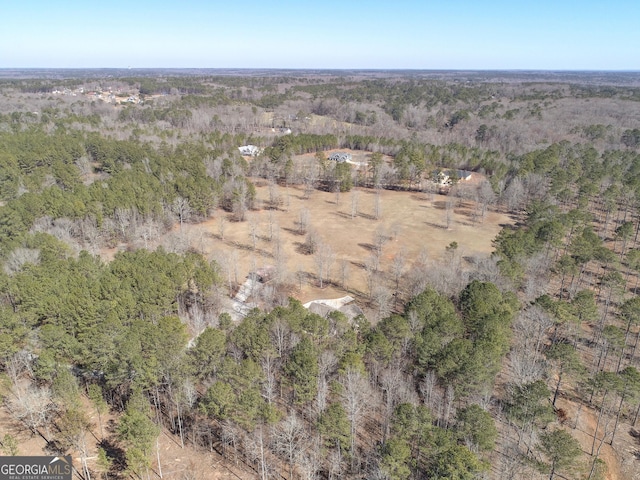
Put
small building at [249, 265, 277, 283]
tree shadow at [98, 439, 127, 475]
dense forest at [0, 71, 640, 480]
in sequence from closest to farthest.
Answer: dense forest at [0, 71, 640, 480]
tree shadow at [98, 439, 127, 475]
small building at [249, 265, 277, 283]

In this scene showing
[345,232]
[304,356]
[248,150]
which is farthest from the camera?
[248,150]

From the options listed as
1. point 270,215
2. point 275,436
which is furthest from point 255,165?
point 275,436

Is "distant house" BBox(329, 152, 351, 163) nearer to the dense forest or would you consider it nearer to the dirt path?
the dirt path

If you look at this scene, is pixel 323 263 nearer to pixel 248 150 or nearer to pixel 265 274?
pixel 265 274

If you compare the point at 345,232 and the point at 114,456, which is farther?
the point at 345,232

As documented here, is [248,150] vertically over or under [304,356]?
over

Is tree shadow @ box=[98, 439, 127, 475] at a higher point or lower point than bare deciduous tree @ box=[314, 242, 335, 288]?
lower

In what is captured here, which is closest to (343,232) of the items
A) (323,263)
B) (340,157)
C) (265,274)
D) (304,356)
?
(323,263)


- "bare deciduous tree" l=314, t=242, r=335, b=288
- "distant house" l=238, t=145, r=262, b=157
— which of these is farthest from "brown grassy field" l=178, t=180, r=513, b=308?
"distant house" l=238, t=145, r=262, b=157

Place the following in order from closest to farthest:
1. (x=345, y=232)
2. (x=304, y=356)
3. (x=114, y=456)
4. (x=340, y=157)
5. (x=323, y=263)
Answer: (x=114, y=456) < (x=304, y=356) < (x=323, y=263) < (x=345, y=232) < (x=340, y=157)

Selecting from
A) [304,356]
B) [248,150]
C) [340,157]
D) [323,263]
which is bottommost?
[323,263]

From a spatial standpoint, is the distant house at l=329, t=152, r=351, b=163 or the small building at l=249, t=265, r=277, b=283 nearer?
the small building at l=249, t=265, r=277, b=283
